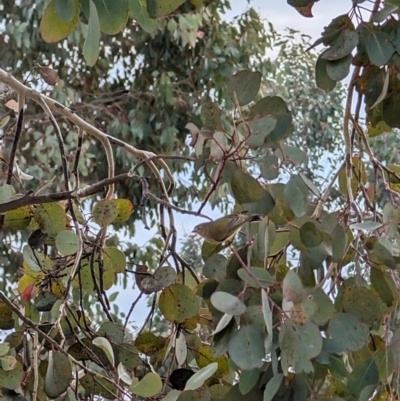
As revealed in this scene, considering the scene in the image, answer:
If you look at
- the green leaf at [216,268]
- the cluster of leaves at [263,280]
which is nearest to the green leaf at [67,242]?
the cluster of leaves at [263,280]

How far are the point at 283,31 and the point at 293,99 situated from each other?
45cm

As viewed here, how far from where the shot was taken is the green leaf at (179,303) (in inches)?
23.1

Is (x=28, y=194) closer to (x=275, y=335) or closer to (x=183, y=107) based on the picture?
(x=275, y=335)

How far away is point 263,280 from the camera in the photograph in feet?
1.56

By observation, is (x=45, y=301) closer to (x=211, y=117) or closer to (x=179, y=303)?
(x=179, y=303)

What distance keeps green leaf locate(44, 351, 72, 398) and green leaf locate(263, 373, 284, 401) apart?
0.17 meters

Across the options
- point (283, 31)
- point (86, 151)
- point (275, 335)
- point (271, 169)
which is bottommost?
point (275, 335)

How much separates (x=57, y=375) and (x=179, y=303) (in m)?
0.11

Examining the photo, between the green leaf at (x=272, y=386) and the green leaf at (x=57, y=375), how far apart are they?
0.17 metres

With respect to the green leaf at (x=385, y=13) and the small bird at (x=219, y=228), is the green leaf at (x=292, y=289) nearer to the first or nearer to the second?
the small bird at (x=219, y=228)

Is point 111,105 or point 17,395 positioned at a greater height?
point 111,105

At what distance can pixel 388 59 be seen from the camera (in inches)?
20.9

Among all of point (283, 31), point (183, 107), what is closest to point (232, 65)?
point (183, 107)

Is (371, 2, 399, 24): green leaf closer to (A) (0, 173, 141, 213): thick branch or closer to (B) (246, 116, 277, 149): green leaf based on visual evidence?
(B) (246, 116, 277, 149): green leaf
